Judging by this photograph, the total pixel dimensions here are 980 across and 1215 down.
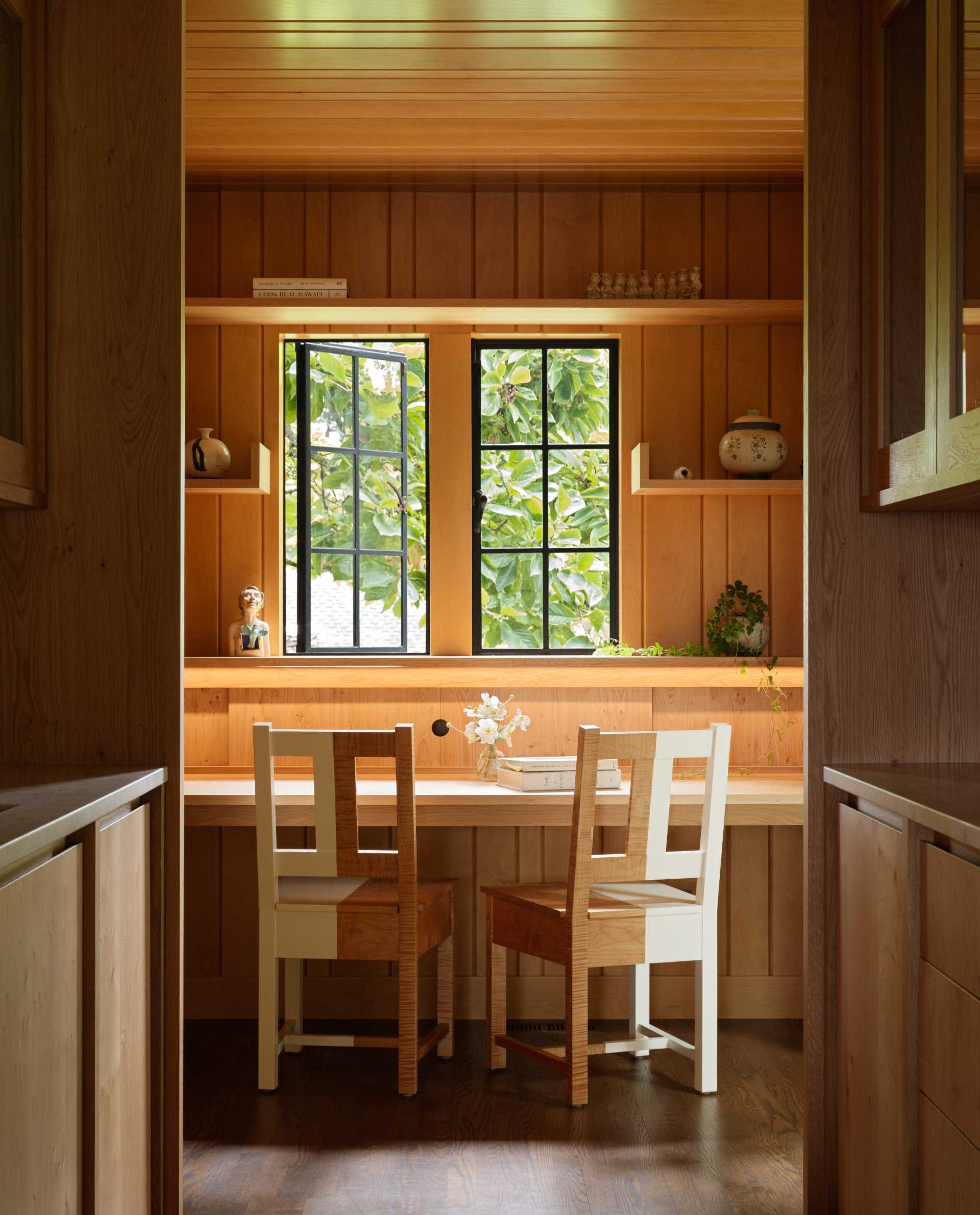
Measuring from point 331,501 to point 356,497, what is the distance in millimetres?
86

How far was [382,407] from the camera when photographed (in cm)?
396

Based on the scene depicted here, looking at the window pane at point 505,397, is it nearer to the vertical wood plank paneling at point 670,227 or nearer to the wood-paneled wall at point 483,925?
the vertical wood plank paneling at point 670,227

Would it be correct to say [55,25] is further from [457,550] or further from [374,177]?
[457,550]

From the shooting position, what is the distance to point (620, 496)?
152 inches

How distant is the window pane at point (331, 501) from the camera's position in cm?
390

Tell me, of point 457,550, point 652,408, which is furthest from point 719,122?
point 457,550

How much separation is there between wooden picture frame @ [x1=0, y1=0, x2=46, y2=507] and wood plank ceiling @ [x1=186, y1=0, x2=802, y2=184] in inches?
29.7

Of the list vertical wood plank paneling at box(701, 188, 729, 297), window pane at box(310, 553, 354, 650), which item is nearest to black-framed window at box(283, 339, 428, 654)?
window pane at box(310, 553, 354, 650)

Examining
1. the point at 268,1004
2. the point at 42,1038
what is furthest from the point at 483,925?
the point at 42,1038

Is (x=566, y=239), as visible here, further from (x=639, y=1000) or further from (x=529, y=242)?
(x=639, y=1000)

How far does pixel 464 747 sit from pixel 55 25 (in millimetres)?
2423

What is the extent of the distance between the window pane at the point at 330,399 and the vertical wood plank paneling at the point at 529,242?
0.66m

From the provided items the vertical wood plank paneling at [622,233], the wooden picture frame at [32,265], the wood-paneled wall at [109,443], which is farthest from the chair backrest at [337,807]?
the vertical wood plank paneling at [622,233]

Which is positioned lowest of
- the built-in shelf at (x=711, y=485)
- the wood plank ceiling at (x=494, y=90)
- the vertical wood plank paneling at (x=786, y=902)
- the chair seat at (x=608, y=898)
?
the vertical wood plank paneling at (x=786, y=902)
